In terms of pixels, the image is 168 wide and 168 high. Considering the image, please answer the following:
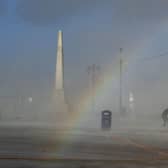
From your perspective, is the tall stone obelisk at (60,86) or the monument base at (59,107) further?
the monument base at (59,107)

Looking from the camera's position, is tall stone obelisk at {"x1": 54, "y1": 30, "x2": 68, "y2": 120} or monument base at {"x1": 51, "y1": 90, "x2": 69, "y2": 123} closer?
tall stone obelisk at {"x1": 54, "y1": 30, "x2": 68, "y2": 120}

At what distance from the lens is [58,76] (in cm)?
6762

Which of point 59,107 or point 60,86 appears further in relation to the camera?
point 59,107

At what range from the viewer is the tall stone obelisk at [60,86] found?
220 feet

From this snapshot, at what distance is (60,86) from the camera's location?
69125 millimetres

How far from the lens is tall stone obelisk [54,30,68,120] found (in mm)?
67062

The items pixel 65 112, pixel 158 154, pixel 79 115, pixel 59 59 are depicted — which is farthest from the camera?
pixel 79 115

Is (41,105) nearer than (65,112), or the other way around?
(65,112)

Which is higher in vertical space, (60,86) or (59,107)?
(60,86)

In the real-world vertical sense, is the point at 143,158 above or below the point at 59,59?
below

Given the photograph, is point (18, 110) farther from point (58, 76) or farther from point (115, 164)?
point (115, 164)

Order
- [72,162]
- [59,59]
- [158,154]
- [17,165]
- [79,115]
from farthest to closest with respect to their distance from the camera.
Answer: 1. [79,115]
2. [59,59]
3. [158,154]
4. [72,162]
5. [17,165]

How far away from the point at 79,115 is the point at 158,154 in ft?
196

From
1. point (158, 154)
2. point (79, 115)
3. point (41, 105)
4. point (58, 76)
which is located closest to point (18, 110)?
point (41, 105)
